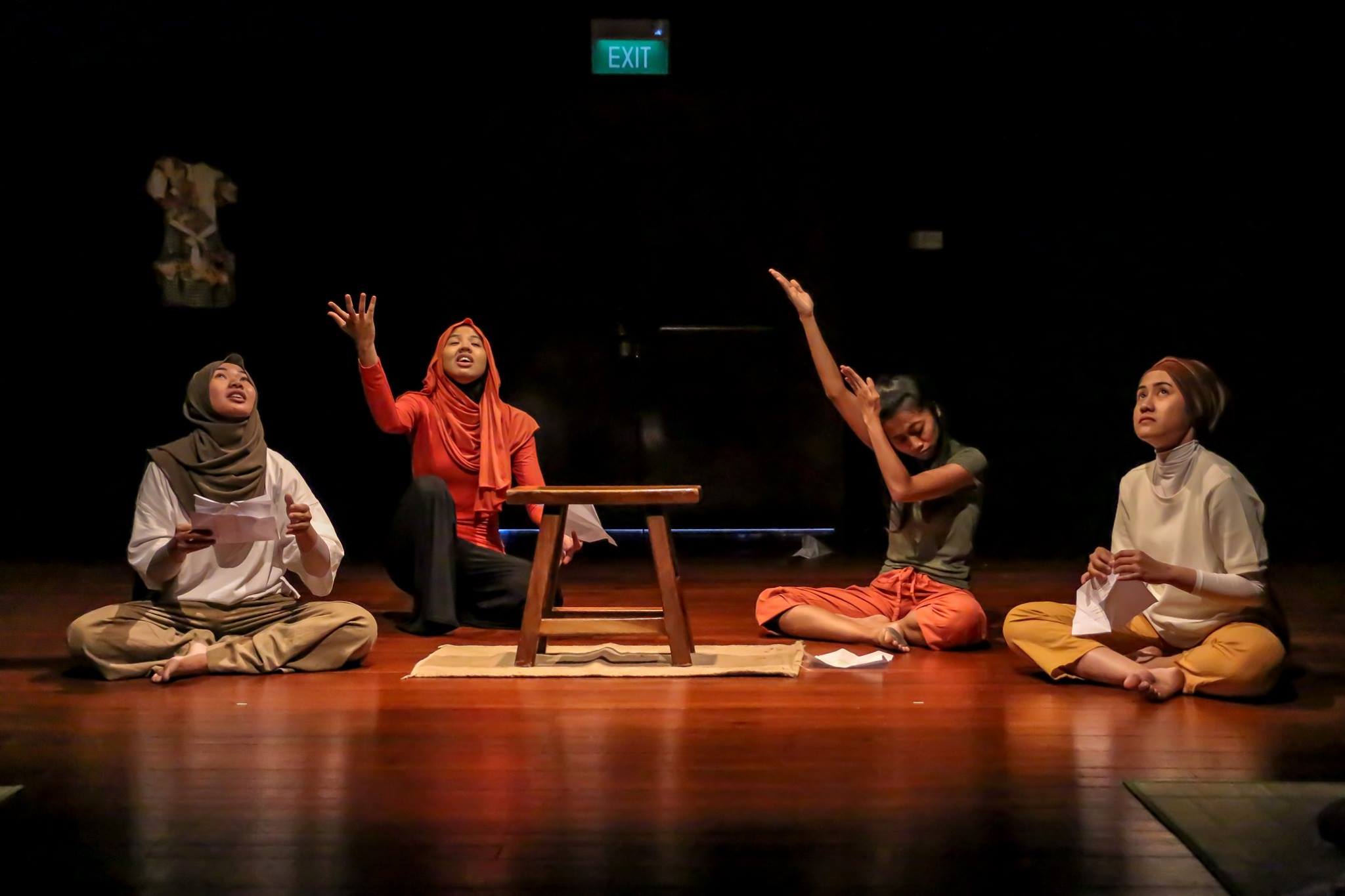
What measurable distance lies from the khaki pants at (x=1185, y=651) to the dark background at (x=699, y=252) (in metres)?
2.68

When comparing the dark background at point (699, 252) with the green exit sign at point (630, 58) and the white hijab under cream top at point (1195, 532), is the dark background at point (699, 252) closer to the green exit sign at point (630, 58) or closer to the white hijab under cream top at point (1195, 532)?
the green exit sign at point (630, 58)

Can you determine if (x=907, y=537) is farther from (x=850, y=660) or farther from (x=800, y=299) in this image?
(x=800, y=299)

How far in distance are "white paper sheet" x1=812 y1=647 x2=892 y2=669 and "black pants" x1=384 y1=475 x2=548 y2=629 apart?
3.31ft

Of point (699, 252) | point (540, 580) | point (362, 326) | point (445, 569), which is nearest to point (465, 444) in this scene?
point (445, 569)

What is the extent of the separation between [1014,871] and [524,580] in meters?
2.45

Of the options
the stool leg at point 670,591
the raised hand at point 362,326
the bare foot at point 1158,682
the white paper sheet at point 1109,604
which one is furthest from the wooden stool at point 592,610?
the bare foot at point 1158,682

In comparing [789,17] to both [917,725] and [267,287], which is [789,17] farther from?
[917,725]

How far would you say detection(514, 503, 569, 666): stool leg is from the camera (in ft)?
11.8

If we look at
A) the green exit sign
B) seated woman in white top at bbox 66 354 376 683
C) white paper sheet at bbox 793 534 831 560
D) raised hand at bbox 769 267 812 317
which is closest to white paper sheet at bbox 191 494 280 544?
seated woman in white top at bbox 66 354 376 683

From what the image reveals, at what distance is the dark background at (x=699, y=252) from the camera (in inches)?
245

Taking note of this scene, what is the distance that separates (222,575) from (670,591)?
48.5 inches

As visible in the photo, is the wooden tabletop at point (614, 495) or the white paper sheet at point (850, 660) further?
the white paper sheet at point (850, 660)

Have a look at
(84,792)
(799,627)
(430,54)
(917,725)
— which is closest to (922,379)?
(799,627)

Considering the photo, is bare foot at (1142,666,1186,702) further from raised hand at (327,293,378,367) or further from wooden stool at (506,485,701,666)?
raised hand at (327,293,378,367)
